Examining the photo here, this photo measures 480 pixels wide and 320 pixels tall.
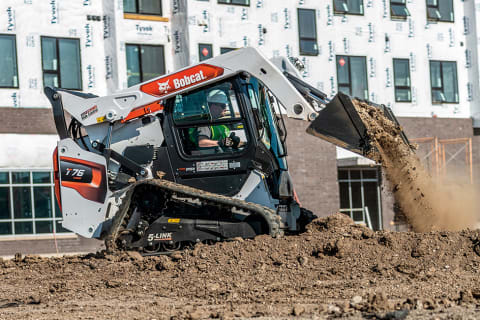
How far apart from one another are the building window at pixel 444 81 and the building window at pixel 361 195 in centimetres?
413

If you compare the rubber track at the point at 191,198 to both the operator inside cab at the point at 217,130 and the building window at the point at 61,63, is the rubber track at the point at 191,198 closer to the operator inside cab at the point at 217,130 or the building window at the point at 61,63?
the operator inside cab at the point at 217,130

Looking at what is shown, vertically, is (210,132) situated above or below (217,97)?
below

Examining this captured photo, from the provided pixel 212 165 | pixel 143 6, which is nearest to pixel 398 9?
pixel 143 6

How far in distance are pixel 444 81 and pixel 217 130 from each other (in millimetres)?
20762

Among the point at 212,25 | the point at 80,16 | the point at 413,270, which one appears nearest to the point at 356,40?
the point at 212,25

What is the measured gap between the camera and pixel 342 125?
34.1 feet

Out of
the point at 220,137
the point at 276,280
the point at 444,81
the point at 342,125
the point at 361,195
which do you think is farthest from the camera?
the point at 444,81

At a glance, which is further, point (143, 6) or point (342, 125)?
point (143, 6)

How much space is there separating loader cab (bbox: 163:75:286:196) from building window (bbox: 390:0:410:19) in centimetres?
1901

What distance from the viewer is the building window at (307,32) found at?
26844mm

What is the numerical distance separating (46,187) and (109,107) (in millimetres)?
12156

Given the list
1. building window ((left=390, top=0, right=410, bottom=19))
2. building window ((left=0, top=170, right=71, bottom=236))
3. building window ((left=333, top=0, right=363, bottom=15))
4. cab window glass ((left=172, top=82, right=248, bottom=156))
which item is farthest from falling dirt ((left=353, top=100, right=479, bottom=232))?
building window ((left=390, top=0, right=410, bottom=19))

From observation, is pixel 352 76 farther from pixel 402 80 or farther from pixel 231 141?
pixel 231 141

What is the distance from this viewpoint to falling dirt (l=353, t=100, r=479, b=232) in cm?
1084
